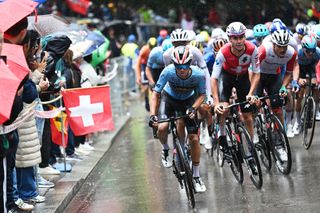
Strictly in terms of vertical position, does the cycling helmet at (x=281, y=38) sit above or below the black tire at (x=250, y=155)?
above

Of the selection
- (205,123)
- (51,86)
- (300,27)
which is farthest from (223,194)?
(300,27)

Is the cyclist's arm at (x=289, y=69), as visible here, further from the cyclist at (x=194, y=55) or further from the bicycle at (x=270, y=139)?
the cyclist at (x=194, y=55)

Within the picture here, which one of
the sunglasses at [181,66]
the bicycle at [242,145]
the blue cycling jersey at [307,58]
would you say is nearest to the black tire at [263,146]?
the bicycle at [242,145]

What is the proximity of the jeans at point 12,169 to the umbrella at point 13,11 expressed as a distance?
113 cm

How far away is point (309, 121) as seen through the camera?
1404cm

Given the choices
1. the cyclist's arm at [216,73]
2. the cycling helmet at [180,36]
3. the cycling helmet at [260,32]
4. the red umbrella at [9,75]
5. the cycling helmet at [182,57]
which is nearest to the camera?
the red umbrella at [9,75]

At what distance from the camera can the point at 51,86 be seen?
11438 millimetres

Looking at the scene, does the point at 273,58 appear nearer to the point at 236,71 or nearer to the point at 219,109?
the point at 236,71

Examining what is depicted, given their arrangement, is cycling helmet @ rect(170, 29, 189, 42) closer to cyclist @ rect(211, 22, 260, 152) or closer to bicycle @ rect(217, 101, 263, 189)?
cyclist @ rect(211, 22, 260, 152)

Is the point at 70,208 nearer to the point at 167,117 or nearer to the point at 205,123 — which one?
the point at 167,117

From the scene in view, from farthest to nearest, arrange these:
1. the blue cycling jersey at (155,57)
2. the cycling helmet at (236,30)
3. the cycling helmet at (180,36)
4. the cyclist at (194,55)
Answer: the blue cycling jersey at (155,57), the cycling helmet at (180,36), the cyclist at (194,55), the cycling helmet at (236,30)

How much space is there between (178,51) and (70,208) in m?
2.39

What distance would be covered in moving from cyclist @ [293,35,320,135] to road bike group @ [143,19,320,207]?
4 cm

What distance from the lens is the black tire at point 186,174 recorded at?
32.6ft
